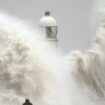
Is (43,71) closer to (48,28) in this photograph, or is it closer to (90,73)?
(90,73)

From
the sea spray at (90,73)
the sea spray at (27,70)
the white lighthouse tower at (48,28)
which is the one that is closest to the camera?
the sea spray at (27,70)

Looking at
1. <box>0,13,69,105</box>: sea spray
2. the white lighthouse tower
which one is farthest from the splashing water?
the white lighthouse tower

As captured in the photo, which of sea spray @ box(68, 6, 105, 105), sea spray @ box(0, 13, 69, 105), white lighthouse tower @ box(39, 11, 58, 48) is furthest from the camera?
white lighthouse tower @ box(39, 11, 58, 48)

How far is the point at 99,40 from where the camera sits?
39.3 metres

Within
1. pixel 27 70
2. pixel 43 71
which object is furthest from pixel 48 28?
pixel 27 70

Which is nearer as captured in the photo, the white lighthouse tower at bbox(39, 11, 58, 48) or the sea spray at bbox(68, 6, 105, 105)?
the sea spray at bbox(68, 6, 105, 105)

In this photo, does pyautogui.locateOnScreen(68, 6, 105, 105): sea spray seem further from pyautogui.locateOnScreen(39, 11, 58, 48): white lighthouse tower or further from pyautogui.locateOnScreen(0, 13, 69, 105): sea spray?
pyautogui.locateOnScreen(39, 11, 58, 48): white lighthouse tower

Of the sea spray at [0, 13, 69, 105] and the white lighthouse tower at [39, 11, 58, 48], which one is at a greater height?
the white lighthouse tower at [39, 11, 58, 48]

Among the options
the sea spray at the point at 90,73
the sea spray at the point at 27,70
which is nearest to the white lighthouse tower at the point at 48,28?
the sea spray at the point at 90,73

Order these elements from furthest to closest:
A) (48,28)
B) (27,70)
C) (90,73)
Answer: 1. (48,28)
2. (90,73)
3. (27,70)

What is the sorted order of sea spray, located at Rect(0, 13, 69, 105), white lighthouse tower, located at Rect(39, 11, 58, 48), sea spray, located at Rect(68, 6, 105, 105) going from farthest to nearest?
white lighthouse tower, located at Rect(39, 11, 58, 48), sea spray, located at Rect(68, 6, 105, 105), sea spray, located at Rect(0, 13, 69, 105)

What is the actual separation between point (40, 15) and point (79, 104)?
32.8ft

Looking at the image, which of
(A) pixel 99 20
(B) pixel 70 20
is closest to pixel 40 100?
(A) pixel 99 20

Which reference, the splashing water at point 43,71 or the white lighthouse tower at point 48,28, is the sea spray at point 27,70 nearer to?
the splashing water at point 43,71
